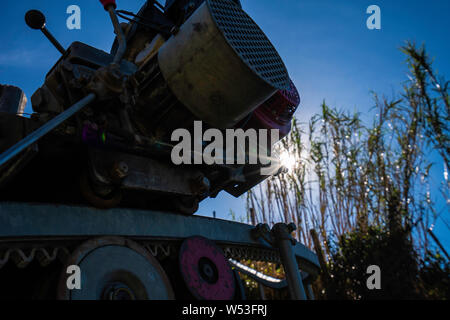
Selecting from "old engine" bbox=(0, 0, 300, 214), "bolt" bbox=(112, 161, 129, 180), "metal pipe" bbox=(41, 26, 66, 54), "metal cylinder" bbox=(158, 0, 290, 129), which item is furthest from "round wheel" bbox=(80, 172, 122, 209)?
"metal pipe" bbox=(41, 26, 66, 54)

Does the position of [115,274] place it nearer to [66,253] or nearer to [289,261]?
[66,253]

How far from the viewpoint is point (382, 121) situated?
31.0 feet

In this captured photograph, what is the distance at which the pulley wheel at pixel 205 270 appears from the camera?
2676 millimetres

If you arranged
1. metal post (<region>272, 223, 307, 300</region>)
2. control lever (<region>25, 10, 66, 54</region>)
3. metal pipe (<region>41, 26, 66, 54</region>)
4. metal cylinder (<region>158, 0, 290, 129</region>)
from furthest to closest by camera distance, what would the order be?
metal post (<region>272, 223, 307, 300</region>) < metal pipe (<region>41, 26, 66, 54</region>) < control lever (<region>25, 10, 66, 54</region>) < metal cylinder (<region>158, 0, 290, 129</region>)

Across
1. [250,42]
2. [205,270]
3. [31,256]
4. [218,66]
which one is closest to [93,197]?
[31,256]

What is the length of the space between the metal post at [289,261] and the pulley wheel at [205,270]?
0.66m

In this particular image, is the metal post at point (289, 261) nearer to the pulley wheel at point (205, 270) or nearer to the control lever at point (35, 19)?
the pulley wheel at point (205, 270)

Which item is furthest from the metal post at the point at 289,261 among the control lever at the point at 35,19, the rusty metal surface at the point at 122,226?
the control lever at the point at 35,19

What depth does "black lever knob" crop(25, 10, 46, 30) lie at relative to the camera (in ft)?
9.08

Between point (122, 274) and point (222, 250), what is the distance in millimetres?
1207

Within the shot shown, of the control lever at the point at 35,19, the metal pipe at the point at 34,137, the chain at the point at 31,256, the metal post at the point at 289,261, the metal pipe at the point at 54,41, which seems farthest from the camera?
the metal post at the point at 289,261

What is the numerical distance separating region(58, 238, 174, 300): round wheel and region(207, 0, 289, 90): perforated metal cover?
1.55m

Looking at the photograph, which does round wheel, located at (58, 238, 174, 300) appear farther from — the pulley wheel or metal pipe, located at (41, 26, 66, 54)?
metal pipe, located at (41, 26, 66, 54)
